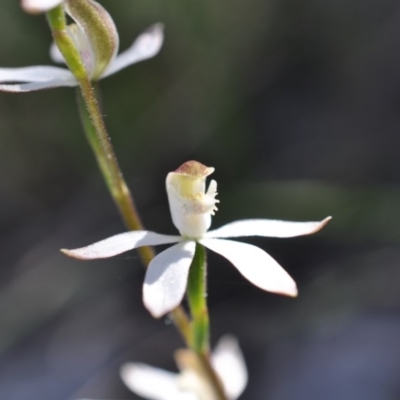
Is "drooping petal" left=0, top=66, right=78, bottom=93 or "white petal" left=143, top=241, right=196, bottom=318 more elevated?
"drooping petal" left=0, top=66, right=78, bottom=93

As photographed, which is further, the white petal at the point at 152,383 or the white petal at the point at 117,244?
the white petal at the point at 152,383

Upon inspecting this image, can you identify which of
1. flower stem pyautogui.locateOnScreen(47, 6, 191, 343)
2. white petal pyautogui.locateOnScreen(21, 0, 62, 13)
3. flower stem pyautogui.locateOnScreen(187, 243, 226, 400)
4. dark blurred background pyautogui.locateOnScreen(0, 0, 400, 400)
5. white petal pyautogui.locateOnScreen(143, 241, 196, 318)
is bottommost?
dark blurred background pyautogui.locateOnScreen(0, 0, 400, 400)

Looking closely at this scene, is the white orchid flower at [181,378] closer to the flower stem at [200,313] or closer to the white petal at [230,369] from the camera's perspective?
the white petal at [230,369]

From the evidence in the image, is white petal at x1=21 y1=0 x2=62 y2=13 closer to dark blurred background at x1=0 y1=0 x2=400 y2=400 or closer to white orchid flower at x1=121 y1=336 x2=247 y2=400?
white orchid flower at x1=121 y1=336 x2=247 y2=400

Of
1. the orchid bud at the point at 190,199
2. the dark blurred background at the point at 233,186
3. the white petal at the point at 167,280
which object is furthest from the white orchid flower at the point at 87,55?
the dark blurred background at the point at 233,186

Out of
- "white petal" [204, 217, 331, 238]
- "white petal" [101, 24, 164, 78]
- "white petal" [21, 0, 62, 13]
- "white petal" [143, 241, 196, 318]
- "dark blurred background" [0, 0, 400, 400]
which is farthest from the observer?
"dark blurred background" [0, 0, 400, 400]

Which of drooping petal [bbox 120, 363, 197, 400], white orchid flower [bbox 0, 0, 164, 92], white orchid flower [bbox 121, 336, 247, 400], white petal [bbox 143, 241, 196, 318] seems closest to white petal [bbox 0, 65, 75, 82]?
white orchid flower [bbox 0, 0, 164, 92]

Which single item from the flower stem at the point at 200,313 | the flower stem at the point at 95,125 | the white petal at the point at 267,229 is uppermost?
the flower stem at the point at 95,125

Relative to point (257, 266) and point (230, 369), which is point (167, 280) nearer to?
point (257, 266)
